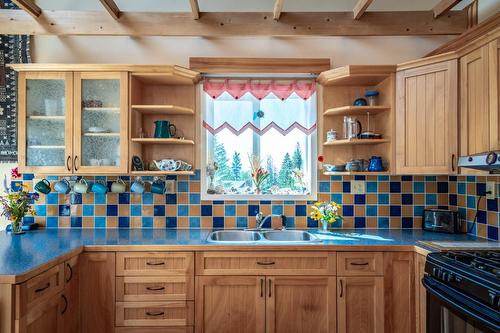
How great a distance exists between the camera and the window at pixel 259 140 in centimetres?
257

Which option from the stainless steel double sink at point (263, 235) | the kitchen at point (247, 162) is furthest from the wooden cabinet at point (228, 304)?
the stainless steel double sink at point (263, 235)

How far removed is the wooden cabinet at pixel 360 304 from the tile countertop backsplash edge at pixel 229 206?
0.64 m

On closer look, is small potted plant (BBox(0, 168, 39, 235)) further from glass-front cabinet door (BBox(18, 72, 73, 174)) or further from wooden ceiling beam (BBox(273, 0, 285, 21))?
wooden ceiling beam (BBox(273, 0, 285, 21))

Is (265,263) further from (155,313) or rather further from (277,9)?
(277,9)

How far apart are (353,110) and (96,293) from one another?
2.20 m

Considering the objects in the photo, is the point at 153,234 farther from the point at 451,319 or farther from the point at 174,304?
the point at 451,319

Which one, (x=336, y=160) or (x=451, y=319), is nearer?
(x=451, y=319)

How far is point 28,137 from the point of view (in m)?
2.23

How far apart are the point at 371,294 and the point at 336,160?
106 cm

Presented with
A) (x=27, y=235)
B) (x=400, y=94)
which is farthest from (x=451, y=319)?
(x=27, y=235)

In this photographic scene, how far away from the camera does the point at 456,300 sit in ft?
4.66

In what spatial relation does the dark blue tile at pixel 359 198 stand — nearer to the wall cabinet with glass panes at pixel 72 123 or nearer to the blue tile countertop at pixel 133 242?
the blue tile countertop at pixel 133 242

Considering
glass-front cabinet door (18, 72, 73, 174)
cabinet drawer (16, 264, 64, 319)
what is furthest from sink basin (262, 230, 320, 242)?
glass-front cabinet door (18, 72, 73, 174)

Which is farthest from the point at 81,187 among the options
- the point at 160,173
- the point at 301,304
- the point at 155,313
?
the point at 301,304
